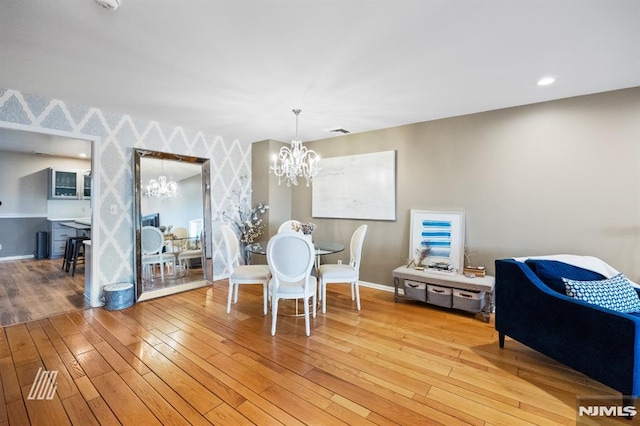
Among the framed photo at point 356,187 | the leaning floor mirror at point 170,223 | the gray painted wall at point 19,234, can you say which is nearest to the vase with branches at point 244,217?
the leaning floor mirror at point 170,223

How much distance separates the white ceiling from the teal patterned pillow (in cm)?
184

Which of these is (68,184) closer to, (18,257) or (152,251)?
(18,257)

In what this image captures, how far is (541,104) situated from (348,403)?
371 centimetres

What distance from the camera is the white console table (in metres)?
3.08

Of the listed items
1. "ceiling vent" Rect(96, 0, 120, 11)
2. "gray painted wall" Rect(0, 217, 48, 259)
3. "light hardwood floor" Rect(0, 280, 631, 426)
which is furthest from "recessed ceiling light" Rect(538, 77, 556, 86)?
"gray painted wall" Rect(0, 217, 48, 259)

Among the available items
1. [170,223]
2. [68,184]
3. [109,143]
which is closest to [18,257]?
[68,184]

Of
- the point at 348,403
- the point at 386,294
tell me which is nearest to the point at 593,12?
the point at 348,403

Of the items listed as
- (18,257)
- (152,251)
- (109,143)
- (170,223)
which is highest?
(109,143)

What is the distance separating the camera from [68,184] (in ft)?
21.9

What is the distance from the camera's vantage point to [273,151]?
5121mm

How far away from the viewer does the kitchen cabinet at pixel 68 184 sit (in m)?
6.47

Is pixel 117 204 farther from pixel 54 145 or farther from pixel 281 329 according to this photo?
pixel 54 145

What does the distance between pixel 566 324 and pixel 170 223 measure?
4.75 m

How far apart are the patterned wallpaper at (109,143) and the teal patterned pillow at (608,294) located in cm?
491
